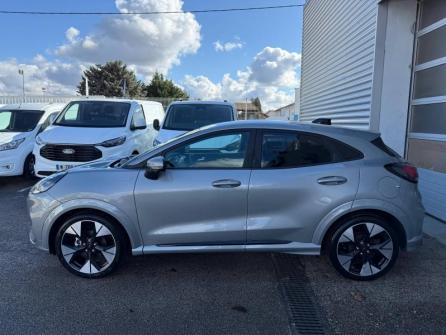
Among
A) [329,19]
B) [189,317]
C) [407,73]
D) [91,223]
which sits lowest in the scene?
[189,317]

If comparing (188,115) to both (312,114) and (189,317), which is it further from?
(312,114)

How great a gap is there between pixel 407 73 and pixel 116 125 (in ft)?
19.0

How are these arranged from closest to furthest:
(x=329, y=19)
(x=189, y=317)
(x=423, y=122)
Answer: (x=189, y=317) < (x=423, y=122) < (x=329, y=19)

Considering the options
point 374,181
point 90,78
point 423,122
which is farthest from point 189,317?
point 90,78

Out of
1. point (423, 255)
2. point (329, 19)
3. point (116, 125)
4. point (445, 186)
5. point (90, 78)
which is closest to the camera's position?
point (423, 255)

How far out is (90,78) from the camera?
195 feet

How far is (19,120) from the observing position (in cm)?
861

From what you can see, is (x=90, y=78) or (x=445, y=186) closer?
(x=445, y=186)

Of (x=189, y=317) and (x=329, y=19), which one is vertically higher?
(x=329, y=19)

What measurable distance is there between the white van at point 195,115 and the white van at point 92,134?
0.70 m

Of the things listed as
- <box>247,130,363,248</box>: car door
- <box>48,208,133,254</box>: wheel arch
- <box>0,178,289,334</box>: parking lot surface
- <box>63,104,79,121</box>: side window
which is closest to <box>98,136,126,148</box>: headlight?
<box>63,104,79,121</box>: side window

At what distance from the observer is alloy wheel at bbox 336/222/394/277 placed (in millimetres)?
3535

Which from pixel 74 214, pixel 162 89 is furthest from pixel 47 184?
pixel 162 89

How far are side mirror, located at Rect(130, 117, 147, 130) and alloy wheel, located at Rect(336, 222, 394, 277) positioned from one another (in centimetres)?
559
